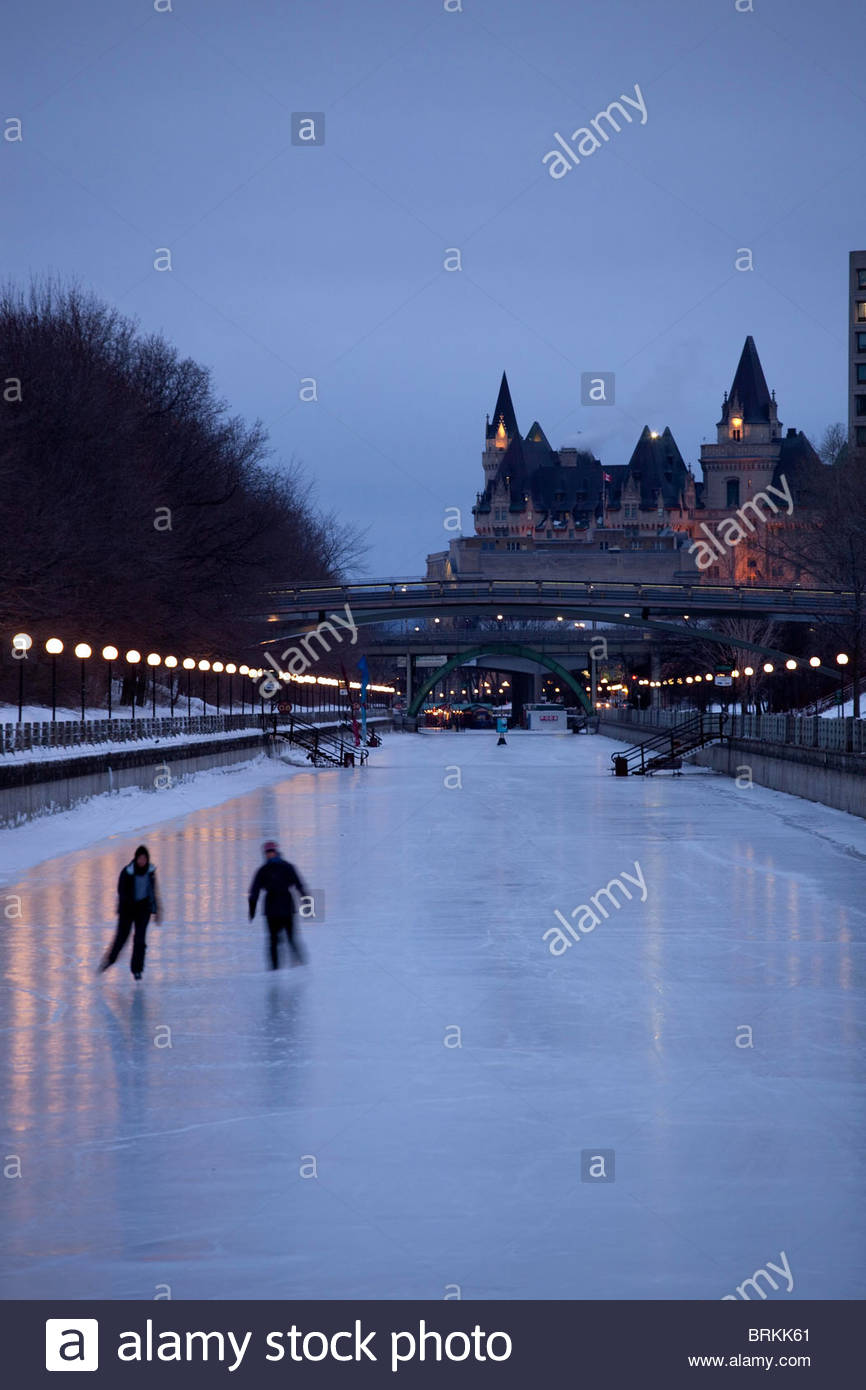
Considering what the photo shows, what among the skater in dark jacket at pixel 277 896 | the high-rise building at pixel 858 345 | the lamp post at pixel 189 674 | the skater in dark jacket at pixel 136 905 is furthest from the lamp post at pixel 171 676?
the high-rise building at pixel 858 345

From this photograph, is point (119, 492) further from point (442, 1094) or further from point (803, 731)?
point (442, 1094)

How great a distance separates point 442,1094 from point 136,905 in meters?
5.33

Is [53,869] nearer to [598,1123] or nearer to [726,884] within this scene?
[726,884]

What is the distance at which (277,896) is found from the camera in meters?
15.9

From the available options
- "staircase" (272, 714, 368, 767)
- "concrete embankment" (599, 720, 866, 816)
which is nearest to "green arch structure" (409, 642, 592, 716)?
"staircase" (272, 714, 368, 767)

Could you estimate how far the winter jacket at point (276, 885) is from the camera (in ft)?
51.7

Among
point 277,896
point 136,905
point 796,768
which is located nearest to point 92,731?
point 796,768

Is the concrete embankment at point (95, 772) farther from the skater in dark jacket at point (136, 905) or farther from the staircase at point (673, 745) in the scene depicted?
the skater in dark jacket at point (136, 905)

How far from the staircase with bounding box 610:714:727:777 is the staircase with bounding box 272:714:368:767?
1172 cm
